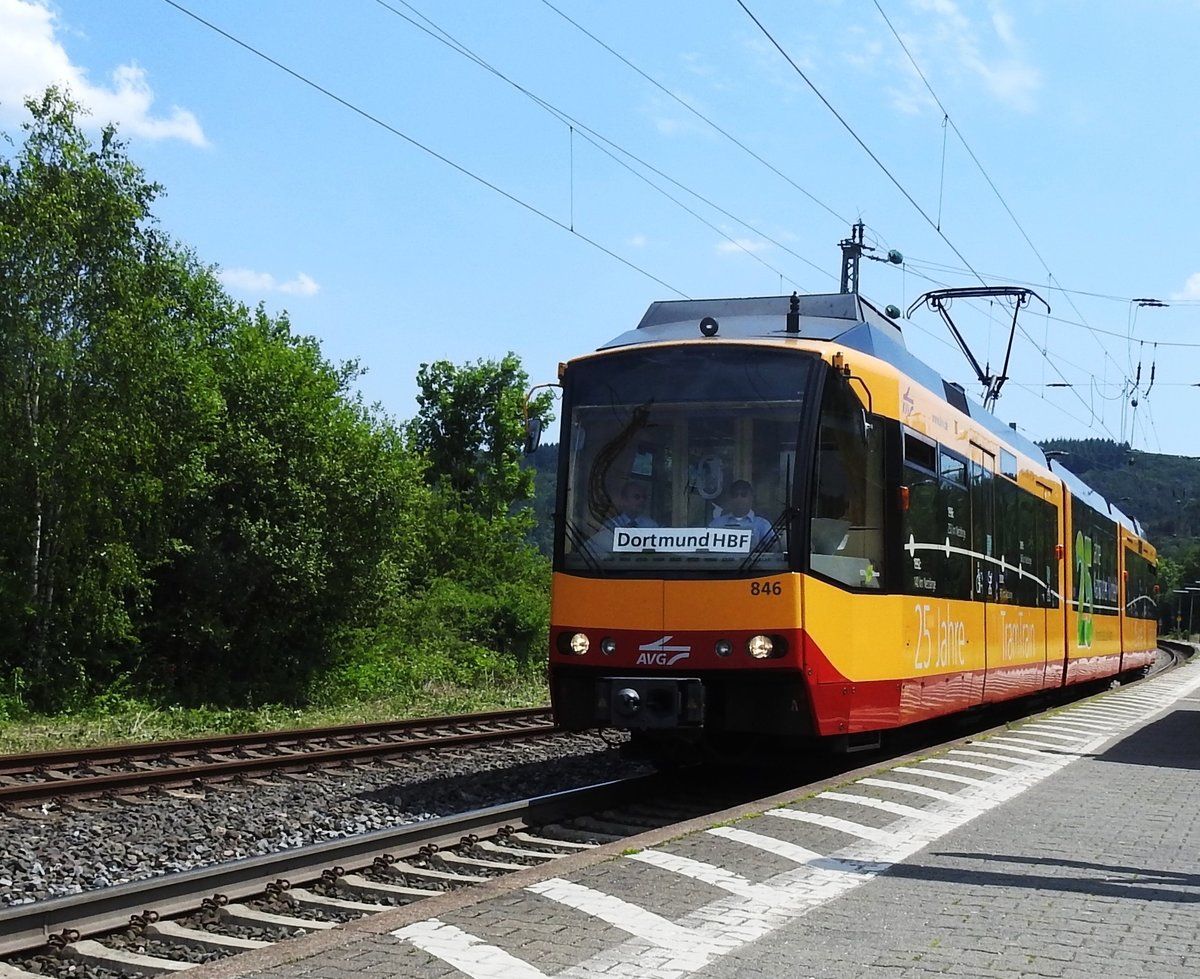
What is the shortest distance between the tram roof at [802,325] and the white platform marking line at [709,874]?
4.86 meters

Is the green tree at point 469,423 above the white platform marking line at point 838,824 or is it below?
above

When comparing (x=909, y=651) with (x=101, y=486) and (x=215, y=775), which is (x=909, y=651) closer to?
(x=215, y=775)

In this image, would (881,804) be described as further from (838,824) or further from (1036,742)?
(1036,742)

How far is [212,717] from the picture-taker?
64.7ft

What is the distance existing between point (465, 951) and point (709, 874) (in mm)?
1966

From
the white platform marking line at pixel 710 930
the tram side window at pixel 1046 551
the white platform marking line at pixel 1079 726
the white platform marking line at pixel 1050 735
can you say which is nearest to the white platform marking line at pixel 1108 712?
the white platform marking line at pixel 1079 726

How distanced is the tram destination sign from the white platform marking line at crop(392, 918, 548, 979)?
4975 mm

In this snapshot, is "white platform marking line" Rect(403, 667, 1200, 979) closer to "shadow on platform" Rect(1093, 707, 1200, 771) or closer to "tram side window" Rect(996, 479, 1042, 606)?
"shadow on platform" Rect(1093, 707, 1200, 771)

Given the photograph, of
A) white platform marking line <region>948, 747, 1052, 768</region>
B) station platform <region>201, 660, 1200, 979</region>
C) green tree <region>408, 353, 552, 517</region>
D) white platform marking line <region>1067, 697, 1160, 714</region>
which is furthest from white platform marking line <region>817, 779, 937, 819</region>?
green tree <region>408, 353, 552, 517</region>

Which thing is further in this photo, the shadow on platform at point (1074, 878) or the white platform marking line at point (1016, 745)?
the white platform marking line at point (1016, 745)

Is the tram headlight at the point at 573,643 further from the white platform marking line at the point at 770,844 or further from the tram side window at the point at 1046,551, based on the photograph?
the tram side window at the point at 1046,551

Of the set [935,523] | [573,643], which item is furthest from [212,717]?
[935,523]

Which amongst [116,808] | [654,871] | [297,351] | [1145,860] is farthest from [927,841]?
[297,351]

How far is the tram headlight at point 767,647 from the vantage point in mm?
10148
